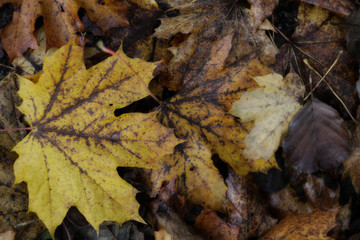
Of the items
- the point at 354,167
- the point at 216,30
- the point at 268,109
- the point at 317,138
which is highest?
the point at 216,30

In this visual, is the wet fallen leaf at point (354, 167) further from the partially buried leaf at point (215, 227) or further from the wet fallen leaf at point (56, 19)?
the wet fallen leaf at point (56, 19)

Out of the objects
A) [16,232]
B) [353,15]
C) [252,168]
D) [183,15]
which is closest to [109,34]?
[183,15]

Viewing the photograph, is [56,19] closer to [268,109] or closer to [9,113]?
[9,113]

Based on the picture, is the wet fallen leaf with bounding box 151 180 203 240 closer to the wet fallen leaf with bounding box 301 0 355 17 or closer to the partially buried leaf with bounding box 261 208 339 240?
the partially buried leaf with bounding box 261 208 339 240

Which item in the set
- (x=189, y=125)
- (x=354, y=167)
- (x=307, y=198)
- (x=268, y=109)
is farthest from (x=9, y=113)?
(x=354, y=167)

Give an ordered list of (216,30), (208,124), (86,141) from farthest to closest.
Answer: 1. (216,30)
2. (208,124)
3. (86,141)

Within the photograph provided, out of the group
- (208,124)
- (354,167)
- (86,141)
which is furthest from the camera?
(354,167)

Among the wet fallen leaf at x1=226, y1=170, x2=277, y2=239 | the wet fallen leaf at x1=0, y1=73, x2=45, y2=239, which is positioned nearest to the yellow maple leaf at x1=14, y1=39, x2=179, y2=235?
the wet fallen leaf at x1=0, y1=73, x2=45, y2=239
